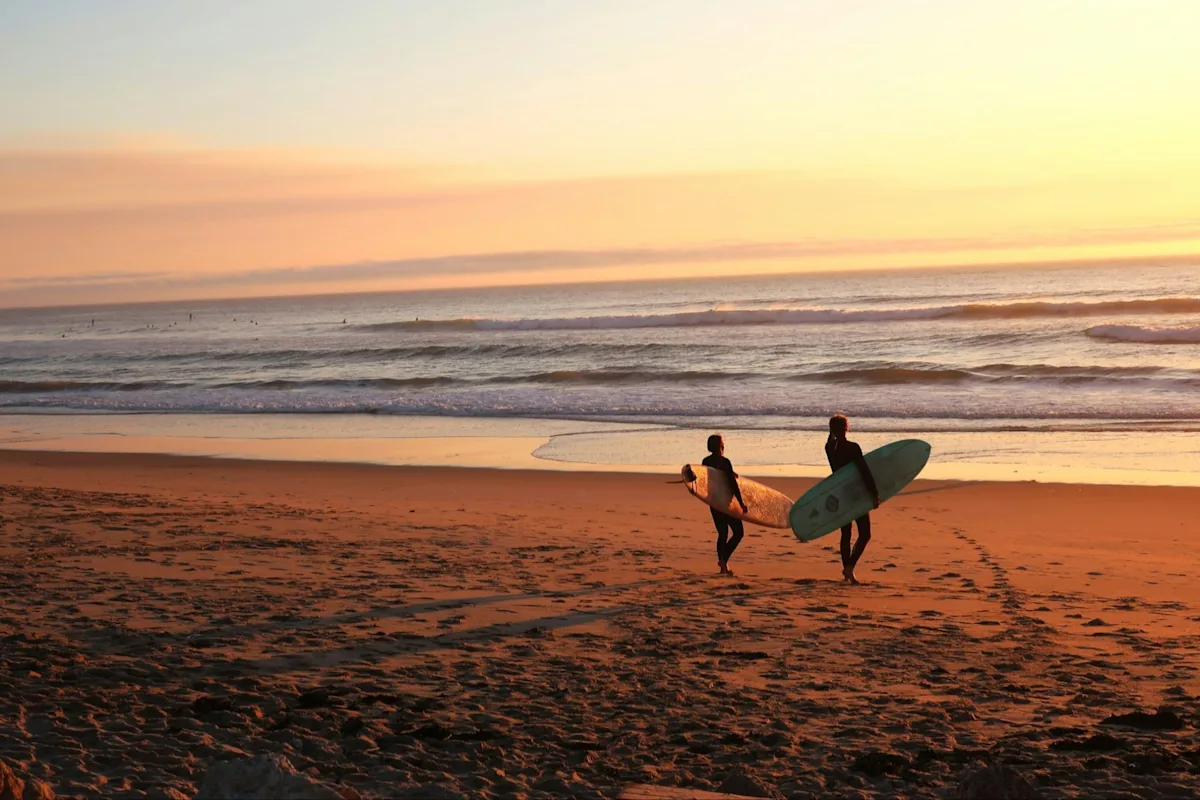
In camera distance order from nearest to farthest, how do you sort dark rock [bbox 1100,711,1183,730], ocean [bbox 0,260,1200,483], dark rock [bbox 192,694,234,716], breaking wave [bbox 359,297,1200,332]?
Answer: dark rock [bbox 1100,711,1183,730] < dark rock [bbox 192,694,234,716] < ocean [bbox 0,260,1200,483] < breaking wave [bbox 359,297,1200,332]

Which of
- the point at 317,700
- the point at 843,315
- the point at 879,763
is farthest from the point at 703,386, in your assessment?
the point at 843,315

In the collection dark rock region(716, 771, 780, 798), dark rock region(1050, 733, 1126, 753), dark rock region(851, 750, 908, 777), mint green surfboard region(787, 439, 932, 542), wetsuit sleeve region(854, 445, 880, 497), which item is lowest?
dark rock region(716, 771, 780, 798)

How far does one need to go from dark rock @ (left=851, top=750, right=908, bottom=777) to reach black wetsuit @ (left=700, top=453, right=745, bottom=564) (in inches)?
174

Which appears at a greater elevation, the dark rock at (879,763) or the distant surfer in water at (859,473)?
the distant surfer in water at (859,473)

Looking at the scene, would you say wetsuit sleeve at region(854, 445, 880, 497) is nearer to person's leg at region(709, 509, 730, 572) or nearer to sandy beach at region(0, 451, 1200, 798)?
sandy beach at region(0, 451, 1200, 798)

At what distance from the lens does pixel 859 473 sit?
9.38 meters

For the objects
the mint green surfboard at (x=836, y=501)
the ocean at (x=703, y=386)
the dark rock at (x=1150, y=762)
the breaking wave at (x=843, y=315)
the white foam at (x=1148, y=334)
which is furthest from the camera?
the breaking wave at (x=843, y=315)

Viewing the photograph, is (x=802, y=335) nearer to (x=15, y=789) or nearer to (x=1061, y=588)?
(x=1061, y=588)

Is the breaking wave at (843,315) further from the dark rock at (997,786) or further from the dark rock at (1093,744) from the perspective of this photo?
the dark rock at (997,786)

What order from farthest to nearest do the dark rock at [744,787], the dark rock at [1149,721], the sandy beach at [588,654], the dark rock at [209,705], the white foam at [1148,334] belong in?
the white foam at [1148,334] < the dark rock at [209,705] < the dark rock at [1149,721] < the sandy beach at [588,654] < the dark rock at [744,787]

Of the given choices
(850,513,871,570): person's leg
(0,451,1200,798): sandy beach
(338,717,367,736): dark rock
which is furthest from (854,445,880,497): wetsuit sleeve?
(338,717,367,736): dark rock

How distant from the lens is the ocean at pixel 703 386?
60.7 feet

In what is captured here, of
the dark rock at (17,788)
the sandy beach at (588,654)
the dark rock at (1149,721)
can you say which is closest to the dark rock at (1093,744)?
the sandy beach at (588,654)

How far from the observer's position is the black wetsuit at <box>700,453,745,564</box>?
9.37 metres
